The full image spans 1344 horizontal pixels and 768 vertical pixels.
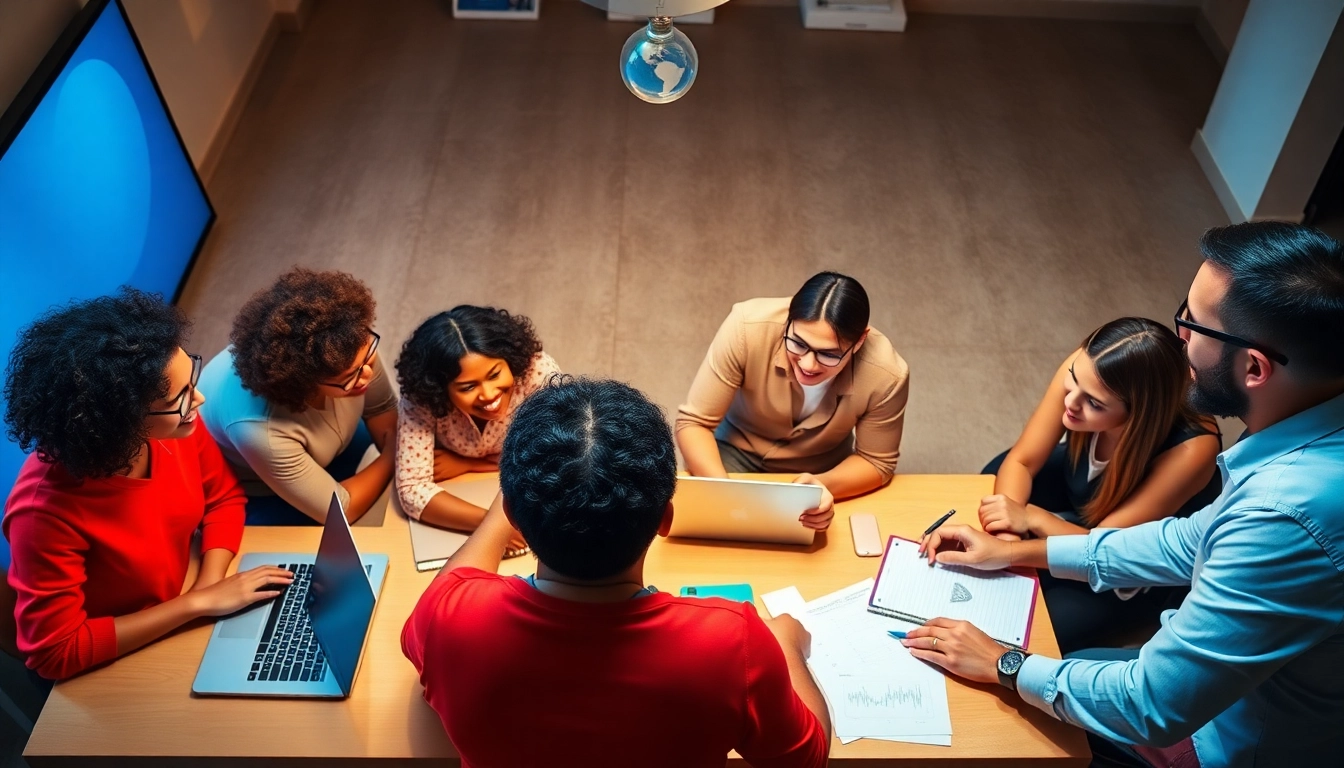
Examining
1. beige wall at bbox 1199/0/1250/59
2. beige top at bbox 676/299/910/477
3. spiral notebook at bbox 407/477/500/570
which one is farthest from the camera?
beige wall at bbox 1199/0/1250/59

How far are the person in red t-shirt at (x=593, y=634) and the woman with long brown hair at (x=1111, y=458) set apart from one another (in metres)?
1.05

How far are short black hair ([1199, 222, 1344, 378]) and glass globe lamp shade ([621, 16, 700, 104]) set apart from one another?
0.98 metres

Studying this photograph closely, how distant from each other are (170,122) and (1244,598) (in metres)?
3.74

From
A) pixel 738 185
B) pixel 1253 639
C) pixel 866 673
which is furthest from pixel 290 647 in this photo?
pixel 738 185

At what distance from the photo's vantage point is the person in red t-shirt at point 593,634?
1.34 metres

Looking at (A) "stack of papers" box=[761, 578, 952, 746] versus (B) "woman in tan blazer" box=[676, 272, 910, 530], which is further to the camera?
(B) "woman in tan blazer" box=[676, 272, 910, 530]

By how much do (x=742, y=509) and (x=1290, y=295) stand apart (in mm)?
1054

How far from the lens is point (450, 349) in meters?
2.30

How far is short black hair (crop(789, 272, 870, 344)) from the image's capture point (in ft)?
7.54

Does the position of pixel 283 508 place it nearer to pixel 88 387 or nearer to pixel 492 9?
pixel 88 387

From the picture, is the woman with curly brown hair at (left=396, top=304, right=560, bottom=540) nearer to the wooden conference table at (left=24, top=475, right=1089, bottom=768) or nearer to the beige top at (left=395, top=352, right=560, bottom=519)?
the beige top at (left=395, top=352, right=560, bottom=519)

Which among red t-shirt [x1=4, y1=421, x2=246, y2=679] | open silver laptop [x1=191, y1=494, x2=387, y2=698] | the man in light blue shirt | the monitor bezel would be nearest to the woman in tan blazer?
the man in light blue shirt

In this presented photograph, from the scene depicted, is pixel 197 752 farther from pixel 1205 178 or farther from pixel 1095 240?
pixel 1205 178

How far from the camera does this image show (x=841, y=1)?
5328mm
